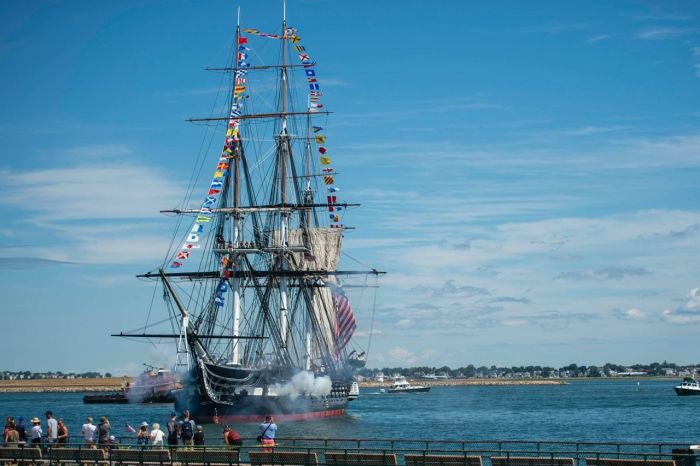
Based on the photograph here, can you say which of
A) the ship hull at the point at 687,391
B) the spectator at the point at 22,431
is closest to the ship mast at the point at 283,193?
the spectator at the point at 22,431

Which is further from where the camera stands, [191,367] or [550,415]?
[550,415]

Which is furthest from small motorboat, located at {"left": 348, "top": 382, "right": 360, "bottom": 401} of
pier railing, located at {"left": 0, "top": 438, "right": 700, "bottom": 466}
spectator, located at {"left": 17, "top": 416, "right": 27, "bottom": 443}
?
pier railing, located at {"left": 0, "top": 438, "right": 700, "bottom": 466}

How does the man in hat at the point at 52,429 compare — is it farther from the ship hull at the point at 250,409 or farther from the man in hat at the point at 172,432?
the ship hull at the point at 250,409

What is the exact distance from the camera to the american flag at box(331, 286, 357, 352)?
4360 inches

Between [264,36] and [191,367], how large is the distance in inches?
1131

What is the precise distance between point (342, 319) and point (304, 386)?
20177 millimetres

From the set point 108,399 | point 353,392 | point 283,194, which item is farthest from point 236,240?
point 108,399

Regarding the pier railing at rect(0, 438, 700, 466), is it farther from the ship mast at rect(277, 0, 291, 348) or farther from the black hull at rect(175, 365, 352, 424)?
the ship mast at rect(277, 0, 291, 348)

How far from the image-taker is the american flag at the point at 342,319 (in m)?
111

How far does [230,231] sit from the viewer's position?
95500mm

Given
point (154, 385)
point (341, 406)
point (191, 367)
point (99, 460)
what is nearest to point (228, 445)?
point (99, 460)

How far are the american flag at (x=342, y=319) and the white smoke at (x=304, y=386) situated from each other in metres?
12.8

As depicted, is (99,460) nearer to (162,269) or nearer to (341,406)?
(162,269)

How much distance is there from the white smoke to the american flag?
12812mm
